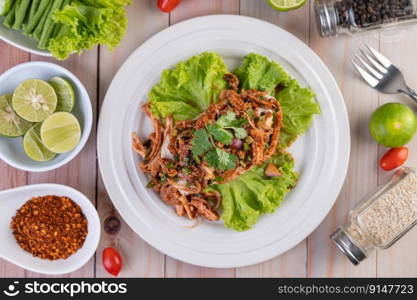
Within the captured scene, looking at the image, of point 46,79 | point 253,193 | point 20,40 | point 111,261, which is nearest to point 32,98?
point 46,79

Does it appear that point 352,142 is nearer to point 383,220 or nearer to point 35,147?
point 383,220

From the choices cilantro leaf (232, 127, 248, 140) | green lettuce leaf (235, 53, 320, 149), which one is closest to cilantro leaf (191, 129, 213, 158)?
cilantro leaf (232, 127, 248, 140)

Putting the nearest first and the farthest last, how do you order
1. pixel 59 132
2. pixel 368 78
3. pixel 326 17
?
pixel 59 132 → pixel 326 17 → pixel 368 78

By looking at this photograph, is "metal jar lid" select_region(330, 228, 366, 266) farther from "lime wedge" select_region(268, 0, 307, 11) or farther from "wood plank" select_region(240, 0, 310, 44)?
"lime wedge" select_region(268, 0, 307, 11)

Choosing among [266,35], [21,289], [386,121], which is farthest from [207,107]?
[21,289]

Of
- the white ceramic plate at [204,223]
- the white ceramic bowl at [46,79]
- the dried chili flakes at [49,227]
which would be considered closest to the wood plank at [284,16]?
the white ceramic plate at [204,223]
